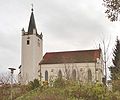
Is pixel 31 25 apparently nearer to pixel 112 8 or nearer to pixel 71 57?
pixel 71 57

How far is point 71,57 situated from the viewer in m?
62.1

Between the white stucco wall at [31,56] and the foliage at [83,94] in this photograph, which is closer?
the foliage at [83,94]

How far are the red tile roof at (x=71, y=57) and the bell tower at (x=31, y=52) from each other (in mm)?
2028

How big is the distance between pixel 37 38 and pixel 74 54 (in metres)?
9.72

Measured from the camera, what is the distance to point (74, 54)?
63.7 metres

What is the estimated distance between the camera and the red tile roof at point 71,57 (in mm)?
60400

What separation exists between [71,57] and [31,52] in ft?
29.2

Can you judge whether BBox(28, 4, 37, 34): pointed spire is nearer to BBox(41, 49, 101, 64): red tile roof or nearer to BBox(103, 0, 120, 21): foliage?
BBox(41, 49, 101, 64): red tile roof

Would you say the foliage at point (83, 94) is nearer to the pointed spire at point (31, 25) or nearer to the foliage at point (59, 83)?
the foliage at point (59, 83)

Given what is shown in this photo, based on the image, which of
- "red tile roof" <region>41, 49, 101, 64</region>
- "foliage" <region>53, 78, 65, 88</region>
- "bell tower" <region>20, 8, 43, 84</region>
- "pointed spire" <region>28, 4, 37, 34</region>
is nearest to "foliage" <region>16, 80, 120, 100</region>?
"foliage" <region>53, 78, 65, 88</region>

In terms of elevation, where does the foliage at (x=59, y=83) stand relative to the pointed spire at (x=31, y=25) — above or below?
below

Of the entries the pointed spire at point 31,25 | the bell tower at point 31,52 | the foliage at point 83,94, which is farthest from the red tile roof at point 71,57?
the foliage at point 83,94

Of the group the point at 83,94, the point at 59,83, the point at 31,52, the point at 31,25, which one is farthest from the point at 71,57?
the point at 83,94

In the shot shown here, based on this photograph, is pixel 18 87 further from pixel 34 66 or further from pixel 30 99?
pixel 34 66
